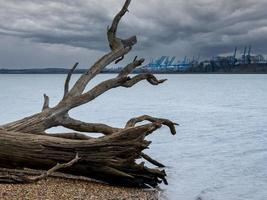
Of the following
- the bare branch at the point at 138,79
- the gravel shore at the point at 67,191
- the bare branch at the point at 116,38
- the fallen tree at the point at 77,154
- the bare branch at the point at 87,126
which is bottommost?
the gravel shore at the point at 67,191

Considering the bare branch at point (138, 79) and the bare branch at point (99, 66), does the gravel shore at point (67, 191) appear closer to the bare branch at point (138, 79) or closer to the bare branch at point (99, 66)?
the bare branch at point (99, 66)

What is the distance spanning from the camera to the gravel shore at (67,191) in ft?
24.9

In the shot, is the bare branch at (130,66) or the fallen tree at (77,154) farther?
the bare branch at (130,66)

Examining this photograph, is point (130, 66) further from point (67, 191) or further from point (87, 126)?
point (67, 191)

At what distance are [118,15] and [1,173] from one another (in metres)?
4.40

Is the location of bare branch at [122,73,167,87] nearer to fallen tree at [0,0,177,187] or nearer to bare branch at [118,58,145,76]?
bare branch at [118,58,145,76]

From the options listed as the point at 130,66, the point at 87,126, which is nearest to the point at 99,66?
the point at 130,66

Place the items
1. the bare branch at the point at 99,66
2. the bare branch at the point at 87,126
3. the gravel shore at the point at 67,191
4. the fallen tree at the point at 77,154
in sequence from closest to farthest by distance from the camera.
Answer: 1. the gravel shore at the point at 67,191
2. the fallen tree at the point at 77,154
3. the bare branch at the point at 87,126
4. the bare branch at the point at 99,66

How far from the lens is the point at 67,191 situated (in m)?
8.30

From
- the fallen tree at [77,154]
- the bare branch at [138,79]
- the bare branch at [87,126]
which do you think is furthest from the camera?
the bare branch at [138,79]

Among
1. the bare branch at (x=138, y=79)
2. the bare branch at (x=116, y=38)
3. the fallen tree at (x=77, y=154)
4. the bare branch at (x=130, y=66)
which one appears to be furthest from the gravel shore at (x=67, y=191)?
the bare branch at (x=116, y=38)

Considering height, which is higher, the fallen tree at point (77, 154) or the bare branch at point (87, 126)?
the bare branch at point (87, 126)

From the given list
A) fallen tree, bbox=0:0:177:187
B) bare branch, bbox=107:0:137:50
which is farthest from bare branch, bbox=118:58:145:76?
fallen tree, bbox=0:0:177:187

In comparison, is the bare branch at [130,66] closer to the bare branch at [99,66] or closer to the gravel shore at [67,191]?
the bare branch at [99,66]
